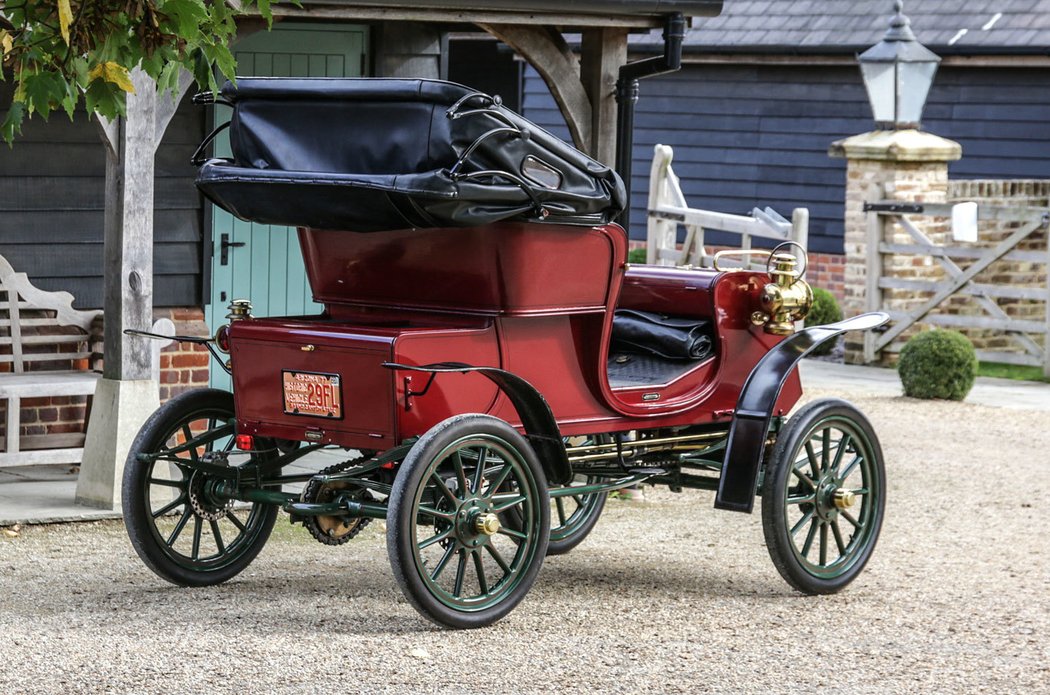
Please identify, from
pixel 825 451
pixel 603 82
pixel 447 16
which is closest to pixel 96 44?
pixel 825 451

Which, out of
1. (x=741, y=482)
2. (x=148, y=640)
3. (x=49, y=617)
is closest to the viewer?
(x=148, y=640)

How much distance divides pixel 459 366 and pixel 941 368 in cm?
769

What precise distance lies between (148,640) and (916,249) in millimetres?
10242

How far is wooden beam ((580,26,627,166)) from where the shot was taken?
8.99m

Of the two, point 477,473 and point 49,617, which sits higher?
point 477,473

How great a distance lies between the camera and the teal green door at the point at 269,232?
32.8ft

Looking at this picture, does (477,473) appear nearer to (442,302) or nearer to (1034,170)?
(442,302)

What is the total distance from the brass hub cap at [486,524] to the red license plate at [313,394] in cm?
59

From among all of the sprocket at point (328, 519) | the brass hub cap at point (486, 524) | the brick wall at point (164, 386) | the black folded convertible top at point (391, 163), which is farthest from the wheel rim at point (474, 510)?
the brick wall at point (164, 386)

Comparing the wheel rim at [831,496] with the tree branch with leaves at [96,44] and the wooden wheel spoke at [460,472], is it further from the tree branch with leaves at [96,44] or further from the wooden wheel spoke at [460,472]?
the tree branch with leaves at [96,44]

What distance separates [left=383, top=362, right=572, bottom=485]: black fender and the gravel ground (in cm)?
54

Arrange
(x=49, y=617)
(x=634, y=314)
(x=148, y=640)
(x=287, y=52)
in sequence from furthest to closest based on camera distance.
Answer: (x=287, y=52) → (x=634, y=314) → (x=49, y=617) → (x=148, y=640)

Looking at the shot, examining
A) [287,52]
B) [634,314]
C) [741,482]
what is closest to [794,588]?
[741,482]

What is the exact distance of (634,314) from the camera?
726cm
